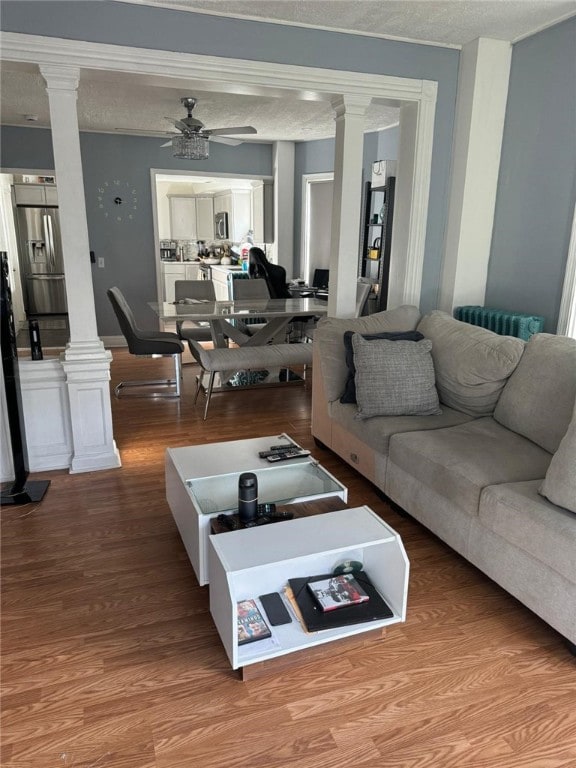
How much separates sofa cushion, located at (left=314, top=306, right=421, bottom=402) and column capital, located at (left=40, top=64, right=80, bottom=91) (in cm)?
191

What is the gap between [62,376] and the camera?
3.12 meters

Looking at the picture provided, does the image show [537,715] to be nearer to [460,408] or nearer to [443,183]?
[460,408]

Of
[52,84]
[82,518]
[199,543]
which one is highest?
[52,84]

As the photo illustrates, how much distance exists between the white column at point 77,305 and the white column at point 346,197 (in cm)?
161

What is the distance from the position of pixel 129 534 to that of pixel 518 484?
5.84 ft

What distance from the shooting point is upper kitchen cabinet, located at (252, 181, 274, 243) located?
23.7 feet

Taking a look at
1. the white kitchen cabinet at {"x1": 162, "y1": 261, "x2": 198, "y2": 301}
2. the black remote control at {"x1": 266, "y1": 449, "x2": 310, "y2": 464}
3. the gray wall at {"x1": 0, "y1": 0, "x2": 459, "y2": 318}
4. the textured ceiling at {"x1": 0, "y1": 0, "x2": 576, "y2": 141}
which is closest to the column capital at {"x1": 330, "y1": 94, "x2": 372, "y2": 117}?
the gray wall at {"x1": 0, "y1": 0, "x2": 459, "y2": 318}

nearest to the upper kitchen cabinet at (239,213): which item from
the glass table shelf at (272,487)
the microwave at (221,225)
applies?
the microwave at (221,225)

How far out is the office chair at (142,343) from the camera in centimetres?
446

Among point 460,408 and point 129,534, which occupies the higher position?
point 460,408

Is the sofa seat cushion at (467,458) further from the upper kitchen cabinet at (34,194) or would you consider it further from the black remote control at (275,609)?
the upper kitchen cabinet at (34,194)

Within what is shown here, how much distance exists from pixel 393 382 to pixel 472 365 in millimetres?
433

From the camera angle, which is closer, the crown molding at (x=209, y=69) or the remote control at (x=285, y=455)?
the remote control at (x=285, y=455)

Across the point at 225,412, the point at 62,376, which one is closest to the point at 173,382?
the point at 225,412
